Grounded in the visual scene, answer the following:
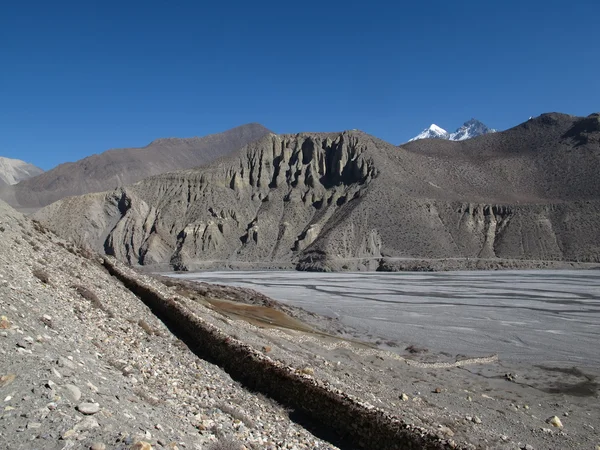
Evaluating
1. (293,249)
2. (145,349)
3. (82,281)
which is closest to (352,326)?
(82,281)

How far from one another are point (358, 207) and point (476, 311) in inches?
2734

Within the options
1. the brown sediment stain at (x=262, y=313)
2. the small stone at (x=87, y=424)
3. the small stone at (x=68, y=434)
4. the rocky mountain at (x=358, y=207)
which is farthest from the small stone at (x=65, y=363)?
the rocky mountain at (x=358, y=207)

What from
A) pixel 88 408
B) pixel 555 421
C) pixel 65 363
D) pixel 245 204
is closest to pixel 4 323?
pixel 65 363

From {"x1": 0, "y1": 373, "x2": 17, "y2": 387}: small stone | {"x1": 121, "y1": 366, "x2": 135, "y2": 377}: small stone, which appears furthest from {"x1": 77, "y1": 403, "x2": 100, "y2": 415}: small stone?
{"x1": 121, "y1": 366, "x2": 135, "y2": 377}: small stone

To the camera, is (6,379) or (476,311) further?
(476,311)

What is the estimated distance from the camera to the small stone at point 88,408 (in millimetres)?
6168

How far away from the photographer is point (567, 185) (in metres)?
117

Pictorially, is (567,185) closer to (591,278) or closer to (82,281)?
(591,278)

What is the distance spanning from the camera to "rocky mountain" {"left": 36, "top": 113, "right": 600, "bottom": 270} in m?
97.4

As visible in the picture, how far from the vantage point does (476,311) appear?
41.1m

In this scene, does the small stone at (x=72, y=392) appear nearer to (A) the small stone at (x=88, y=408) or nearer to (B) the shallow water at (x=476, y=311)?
(A) the small stone at (x=88, y=408)

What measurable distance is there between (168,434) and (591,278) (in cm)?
7190

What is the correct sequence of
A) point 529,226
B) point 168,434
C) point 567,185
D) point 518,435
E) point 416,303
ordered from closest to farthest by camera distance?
point 168,434
point 518,435
point 416,303
point 529,226
point 567,185

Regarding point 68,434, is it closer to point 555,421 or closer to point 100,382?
point 100,382
